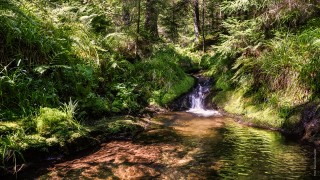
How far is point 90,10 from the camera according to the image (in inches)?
486

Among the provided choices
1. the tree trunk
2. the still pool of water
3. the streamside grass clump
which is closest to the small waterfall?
the streamside grass clump

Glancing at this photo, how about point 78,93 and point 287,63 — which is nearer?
point 78,93

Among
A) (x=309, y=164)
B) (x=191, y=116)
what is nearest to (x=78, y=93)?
(x=191, y=116)

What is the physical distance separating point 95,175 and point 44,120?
188 cm

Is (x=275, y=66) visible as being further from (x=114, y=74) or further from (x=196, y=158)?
(x=114, y=74)

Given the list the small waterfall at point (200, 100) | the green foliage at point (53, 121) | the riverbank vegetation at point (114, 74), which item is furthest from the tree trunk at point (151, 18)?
the green foliage at point (53, 121)

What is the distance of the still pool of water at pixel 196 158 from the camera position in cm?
509

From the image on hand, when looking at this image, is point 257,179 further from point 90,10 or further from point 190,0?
point 190,0

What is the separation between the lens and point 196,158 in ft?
19.5

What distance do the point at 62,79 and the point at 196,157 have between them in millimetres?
4443

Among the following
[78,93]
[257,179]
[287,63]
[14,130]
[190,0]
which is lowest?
[257,179]

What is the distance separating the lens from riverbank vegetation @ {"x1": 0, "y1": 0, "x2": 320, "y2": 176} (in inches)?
249

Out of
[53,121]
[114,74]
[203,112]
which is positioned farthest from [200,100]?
[53,121]

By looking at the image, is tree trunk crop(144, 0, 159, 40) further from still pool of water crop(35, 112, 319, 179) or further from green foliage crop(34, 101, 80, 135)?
green foliage crop(34, 101, 80, 135)
